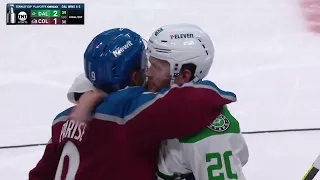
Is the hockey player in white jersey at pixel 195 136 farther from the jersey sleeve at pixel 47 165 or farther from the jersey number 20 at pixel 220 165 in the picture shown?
the jersey sleeve at pixel 47 165

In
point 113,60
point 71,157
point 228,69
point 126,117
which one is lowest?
point 228,69

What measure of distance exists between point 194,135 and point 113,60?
0.22m

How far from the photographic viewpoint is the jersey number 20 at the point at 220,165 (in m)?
1.17

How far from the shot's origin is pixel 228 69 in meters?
2.76

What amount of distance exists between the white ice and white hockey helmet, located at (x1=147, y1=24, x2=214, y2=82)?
0.87 metres

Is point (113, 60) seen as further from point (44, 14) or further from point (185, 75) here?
point (44, 14)

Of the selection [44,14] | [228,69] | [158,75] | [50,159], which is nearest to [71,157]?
[50,159]

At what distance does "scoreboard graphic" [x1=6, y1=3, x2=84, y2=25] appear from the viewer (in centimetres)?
318

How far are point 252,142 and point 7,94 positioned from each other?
109cm

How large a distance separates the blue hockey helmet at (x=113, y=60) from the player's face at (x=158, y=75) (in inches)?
1.7

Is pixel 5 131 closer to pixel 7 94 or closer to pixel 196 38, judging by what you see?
pixel 7 94

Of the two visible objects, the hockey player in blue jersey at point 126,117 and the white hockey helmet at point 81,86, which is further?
the white hockey helmet at point 81,86

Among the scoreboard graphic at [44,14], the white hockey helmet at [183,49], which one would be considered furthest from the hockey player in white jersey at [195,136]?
the scoreboard graphic at [44,14]

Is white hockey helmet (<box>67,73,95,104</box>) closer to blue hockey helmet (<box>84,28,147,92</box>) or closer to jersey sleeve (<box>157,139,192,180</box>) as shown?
blue hockey helmet (<box>84,28,147,92</box>)
